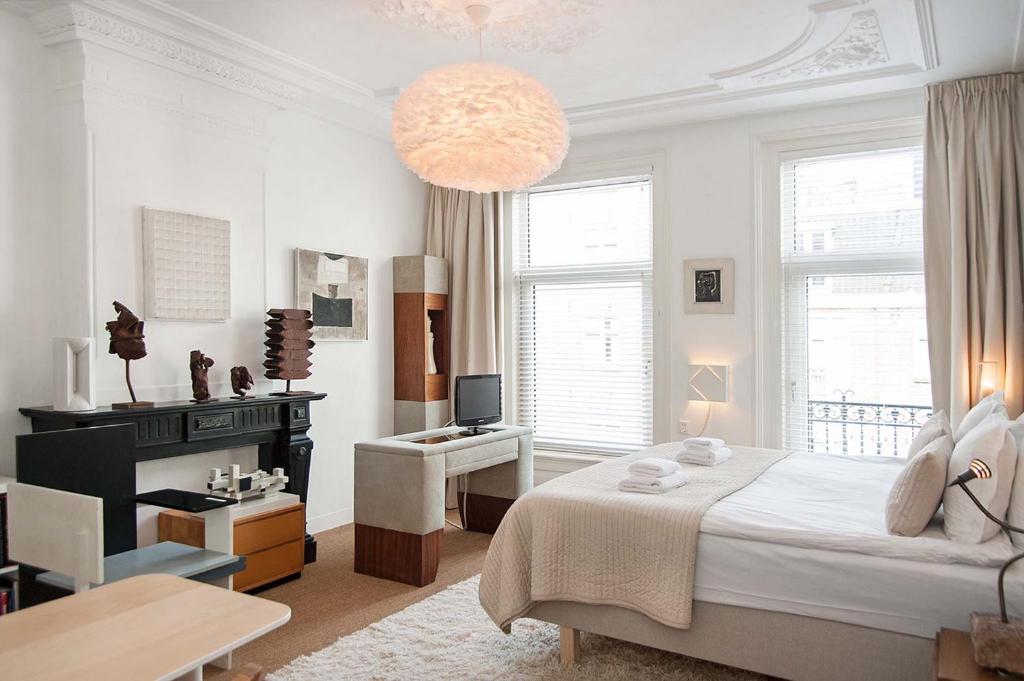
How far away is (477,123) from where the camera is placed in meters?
2.91

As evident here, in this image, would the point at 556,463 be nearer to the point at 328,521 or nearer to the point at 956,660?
Result: the point at 328,521

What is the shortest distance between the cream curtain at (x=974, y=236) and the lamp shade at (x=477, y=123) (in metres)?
2.51

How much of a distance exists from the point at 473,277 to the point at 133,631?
438cm

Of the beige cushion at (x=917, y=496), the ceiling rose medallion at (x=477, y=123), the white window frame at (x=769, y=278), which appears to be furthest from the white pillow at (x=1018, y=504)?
the white window frame at (x=769, y=278)

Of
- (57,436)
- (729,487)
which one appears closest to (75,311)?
(57,436)

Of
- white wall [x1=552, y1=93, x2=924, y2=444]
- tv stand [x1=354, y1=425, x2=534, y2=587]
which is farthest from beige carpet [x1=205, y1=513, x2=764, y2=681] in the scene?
white wall [x1=552, y1=93, x2=924, y2=444]

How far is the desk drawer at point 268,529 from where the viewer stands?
3.64 meters

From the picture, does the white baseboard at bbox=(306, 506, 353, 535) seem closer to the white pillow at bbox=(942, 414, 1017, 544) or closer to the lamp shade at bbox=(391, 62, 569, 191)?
the lamp shade at bbox=(391, 62, 569, 191)

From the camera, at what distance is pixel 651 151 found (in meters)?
5.32

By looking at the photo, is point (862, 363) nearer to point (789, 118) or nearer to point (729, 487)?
point (789, 118)

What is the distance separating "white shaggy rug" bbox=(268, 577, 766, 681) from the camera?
284 centimetres

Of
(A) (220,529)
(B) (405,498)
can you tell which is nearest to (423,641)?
(B) (405,498)

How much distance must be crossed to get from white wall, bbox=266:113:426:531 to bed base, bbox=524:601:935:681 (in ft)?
8.82

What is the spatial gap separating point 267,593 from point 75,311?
66.3 inches
